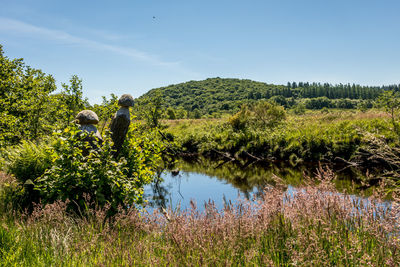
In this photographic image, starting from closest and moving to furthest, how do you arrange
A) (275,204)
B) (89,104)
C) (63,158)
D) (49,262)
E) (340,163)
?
(49,262) → (275,204) → (63,158) → (89,104) → (340,163)

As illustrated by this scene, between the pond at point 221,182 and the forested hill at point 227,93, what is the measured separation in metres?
79.6

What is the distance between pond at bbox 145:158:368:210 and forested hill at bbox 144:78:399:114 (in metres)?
79.6

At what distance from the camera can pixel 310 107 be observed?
116m

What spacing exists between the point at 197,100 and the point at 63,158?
11785 cm

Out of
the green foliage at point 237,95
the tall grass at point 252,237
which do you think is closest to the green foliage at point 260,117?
the tall grass at point 252,237

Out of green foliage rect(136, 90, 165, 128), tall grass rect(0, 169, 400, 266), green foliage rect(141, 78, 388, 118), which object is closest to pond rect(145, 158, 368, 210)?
tall grass rect(0, 169, 400, 266)

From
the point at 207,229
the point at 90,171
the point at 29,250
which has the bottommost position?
the point at 29,250

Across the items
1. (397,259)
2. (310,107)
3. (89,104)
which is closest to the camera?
(397,259)

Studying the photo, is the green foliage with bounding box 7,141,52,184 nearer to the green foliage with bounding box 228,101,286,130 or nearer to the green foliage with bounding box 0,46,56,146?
the green foliage with bounding box 0,46,56,146

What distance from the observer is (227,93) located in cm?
12900

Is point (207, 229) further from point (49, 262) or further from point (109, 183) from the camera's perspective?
point (109, 183)

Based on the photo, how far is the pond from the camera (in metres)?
11.0

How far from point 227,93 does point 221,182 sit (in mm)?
117917

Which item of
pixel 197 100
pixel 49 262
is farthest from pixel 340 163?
pixel 197 100
